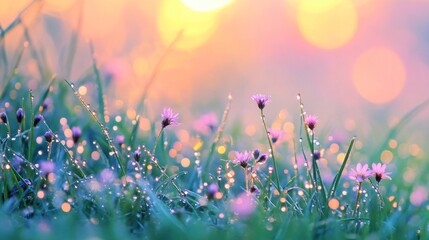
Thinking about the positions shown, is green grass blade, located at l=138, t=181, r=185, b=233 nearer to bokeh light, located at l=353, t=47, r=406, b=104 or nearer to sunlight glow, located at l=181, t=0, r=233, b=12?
sunlight glow, located at l=181, t=0, r=233, b=12

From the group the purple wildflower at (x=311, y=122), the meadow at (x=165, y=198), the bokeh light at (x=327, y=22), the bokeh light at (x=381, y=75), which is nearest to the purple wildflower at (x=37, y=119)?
the meadow at (x=165, y=198)

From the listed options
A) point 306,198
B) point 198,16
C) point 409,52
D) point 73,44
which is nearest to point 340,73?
point 409,52

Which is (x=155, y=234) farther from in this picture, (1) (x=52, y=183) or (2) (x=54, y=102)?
(2) (x=54, y=102)

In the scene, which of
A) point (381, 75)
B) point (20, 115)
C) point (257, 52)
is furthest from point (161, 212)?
point (381, 75)

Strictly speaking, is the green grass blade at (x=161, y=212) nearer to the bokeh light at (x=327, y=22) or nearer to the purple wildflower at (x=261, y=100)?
the purple wildflower at (x=261, y=100)

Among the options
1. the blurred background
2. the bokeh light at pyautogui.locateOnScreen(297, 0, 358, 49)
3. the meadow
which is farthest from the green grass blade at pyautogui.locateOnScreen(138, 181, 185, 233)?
the bokeh light at pyautogui.locateOnScreen(297, 0, 358, 49)

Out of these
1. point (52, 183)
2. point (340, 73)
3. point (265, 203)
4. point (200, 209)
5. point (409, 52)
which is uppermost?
point (409, 52)

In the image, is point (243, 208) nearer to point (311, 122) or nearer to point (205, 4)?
point (311, 122)
